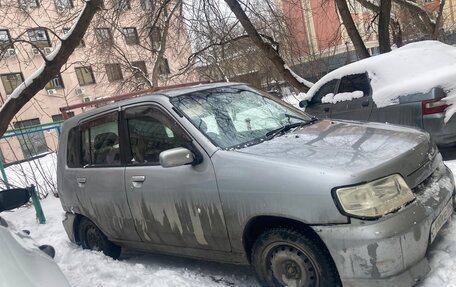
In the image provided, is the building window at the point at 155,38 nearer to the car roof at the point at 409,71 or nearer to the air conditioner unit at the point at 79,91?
the car roof at the point at 409,71

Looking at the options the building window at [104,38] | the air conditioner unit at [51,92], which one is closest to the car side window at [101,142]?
the building window at [104,38]

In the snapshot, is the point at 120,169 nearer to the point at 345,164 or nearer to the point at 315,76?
the point at 345,164

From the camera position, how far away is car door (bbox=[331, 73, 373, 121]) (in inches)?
268

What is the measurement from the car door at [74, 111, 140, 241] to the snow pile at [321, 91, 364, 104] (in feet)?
14.6

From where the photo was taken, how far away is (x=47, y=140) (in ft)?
41.6

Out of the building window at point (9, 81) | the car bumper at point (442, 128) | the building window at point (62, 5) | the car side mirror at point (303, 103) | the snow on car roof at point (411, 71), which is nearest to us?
the car bumper at point (442, 128)

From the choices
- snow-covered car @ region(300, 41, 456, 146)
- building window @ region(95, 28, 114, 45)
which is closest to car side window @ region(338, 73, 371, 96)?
snow-covered car @ region(300, 41, 456, 146)

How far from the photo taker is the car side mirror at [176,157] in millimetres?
3143

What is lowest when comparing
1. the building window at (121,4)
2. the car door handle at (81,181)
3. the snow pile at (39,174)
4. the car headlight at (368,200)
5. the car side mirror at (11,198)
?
the snow pile at (39,174)

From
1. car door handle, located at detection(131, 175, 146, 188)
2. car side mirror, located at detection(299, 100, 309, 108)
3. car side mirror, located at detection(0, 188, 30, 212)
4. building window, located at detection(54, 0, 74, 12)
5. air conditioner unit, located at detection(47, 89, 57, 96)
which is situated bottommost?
car side mirror, located at detection(299, 100, 309, 108)

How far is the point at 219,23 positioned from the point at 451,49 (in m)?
7.73

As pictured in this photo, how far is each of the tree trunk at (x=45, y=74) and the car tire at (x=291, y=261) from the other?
6270mm

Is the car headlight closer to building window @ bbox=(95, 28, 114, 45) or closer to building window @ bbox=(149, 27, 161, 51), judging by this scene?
building window @ bbox=(149, 27, 161, 51)

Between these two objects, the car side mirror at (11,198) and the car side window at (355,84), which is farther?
the car side window at (355,84)
